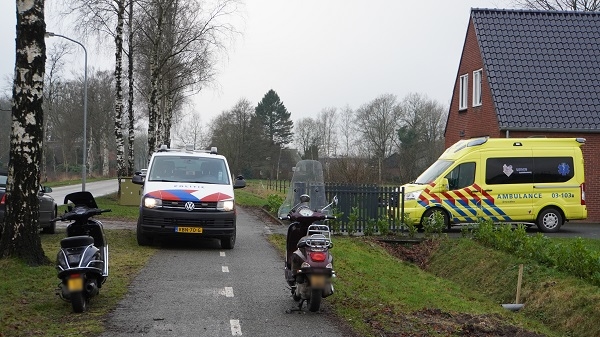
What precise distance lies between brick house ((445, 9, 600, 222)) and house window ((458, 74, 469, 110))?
0.14ft

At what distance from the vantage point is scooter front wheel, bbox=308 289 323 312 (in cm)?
857

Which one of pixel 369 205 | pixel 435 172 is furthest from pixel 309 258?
pixel 435 172

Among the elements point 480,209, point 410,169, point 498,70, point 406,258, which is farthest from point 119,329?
point 410,169

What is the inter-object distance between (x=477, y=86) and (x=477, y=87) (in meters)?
0.04

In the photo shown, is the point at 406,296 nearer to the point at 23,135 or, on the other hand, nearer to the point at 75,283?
the point at 75,283

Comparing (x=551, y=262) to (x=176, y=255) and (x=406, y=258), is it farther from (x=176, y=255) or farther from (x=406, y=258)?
(x=176, y=255)

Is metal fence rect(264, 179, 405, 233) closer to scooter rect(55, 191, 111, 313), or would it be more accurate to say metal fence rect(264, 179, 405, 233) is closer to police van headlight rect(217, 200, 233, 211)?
police van headlight rect(217, 200, 233, 211)

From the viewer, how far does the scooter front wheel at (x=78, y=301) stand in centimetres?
827

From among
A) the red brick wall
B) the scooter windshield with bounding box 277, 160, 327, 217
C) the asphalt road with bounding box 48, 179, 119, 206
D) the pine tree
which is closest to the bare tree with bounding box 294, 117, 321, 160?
the pine tree

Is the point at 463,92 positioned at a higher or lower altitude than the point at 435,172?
higher

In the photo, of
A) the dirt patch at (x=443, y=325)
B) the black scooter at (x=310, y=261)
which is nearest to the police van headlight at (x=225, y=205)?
the black scooter at (x=310, y=261)

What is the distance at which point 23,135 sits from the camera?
1140cm

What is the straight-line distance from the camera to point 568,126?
25719 millimetres

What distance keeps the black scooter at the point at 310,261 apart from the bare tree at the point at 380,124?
58.7 m
